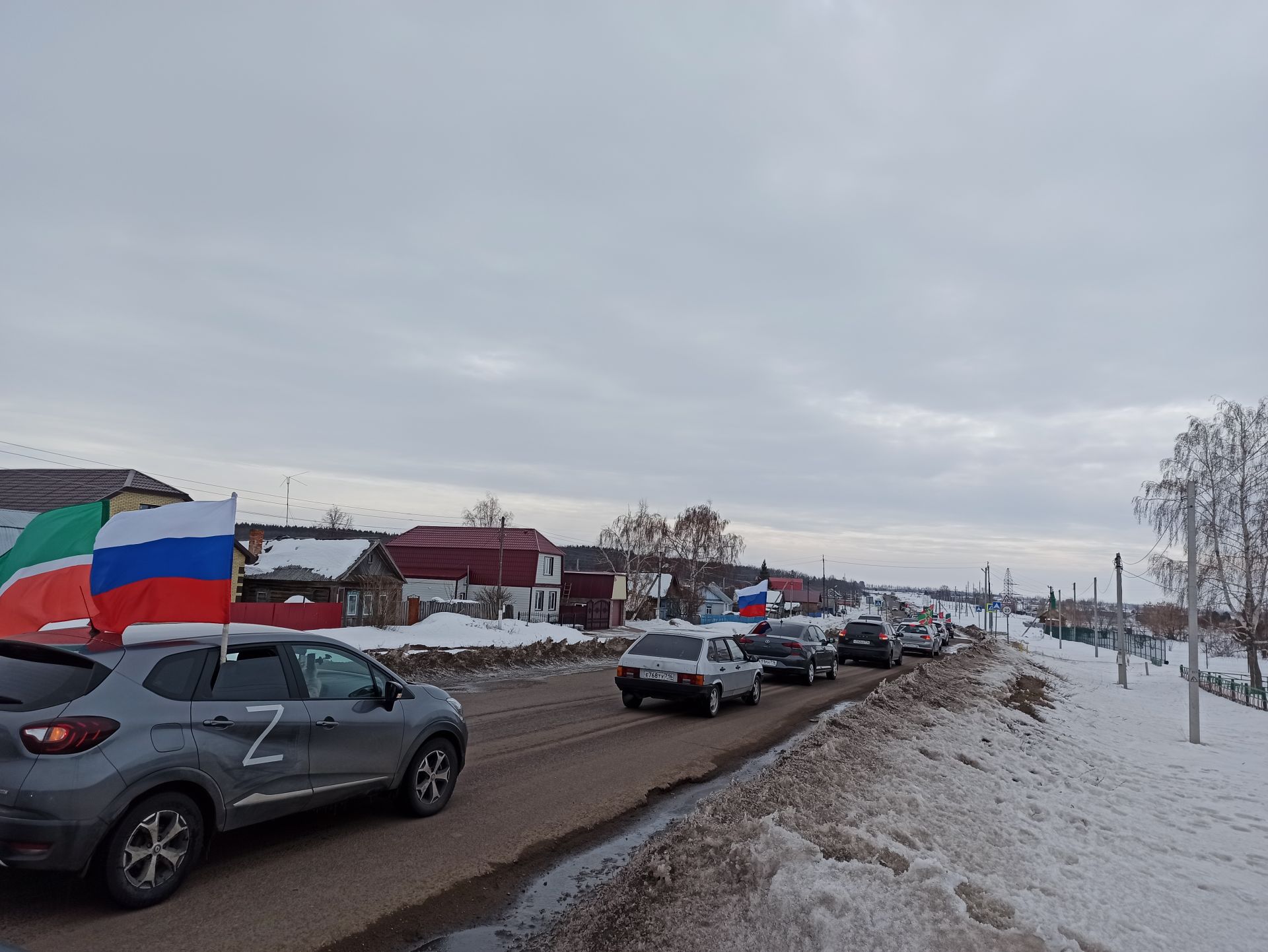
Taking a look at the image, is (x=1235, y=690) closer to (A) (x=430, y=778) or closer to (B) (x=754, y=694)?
(B) (x=754, y=694)

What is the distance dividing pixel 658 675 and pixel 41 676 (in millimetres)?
10436

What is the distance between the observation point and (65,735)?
Answer: 4.43m

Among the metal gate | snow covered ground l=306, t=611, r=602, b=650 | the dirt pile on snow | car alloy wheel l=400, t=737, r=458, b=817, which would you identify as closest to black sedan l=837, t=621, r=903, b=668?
the dirt pile on snow

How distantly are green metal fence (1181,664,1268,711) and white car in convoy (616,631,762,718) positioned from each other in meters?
15.7

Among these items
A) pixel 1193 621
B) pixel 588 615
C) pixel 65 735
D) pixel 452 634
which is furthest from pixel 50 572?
pixel 588 615

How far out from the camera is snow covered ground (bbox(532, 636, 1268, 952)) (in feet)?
14.8

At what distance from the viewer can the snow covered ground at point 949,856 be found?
4.50 meters

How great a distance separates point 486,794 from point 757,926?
402cm

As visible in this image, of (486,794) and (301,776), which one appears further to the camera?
(486,794)

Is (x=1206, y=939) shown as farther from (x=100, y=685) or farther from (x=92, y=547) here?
(x=92, y=547)

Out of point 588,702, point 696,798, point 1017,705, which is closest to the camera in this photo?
point 696,798

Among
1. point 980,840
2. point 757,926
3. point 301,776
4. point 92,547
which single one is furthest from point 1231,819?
point 92,547

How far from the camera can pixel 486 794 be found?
25.7 feet

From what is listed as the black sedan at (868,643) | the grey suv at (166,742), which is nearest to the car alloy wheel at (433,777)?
the grey suv at (166,742)
